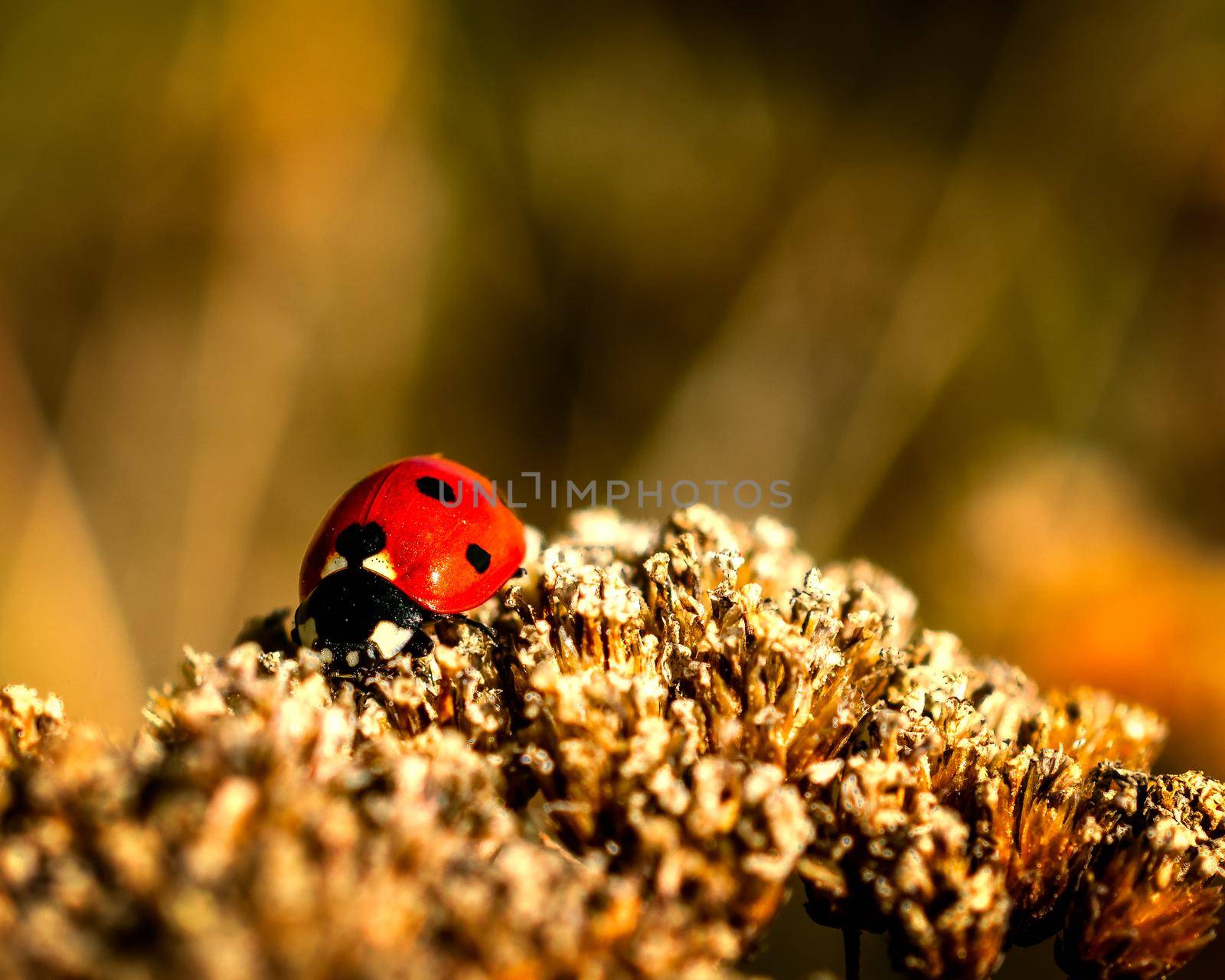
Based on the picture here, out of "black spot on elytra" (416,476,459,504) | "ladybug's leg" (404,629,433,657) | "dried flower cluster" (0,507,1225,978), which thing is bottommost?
"ladybug's leg" (404,629,433,657)

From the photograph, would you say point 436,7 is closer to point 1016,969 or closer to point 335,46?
point 335,46

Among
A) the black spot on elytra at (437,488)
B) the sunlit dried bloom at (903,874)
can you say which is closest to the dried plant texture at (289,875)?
the sunlit dried bloom at (903,874)

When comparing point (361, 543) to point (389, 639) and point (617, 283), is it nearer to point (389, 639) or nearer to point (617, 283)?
point (389, 639)

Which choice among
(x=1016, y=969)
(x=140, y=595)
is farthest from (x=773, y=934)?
(x=140, y=595)

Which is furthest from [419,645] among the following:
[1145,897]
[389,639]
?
[1145,897]

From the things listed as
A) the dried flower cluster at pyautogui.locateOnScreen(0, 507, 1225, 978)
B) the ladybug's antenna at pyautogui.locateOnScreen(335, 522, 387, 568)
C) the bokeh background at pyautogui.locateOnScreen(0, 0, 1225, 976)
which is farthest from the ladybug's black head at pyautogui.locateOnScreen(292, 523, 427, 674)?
the bokeh background at pyautogui.locateOnScreen(0, 0, 1225, 976)

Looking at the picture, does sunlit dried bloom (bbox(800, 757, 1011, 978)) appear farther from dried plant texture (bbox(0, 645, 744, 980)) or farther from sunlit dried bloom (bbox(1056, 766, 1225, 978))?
dried plant texture (bbox(0, 645, 744, 980))

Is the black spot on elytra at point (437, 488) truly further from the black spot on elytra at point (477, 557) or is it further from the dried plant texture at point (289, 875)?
the dried plant texture at point (289, 875)
